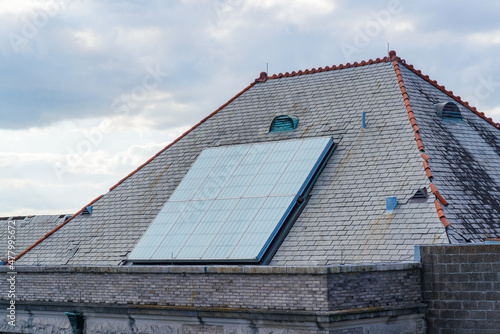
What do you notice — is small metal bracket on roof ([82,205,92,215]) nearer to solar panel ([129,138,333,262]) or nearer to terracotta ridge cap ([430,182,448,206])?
solar panel ([129,138,333,262])

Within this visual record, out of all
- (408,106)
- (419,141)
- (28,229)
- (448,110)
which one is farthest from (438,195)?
(28,229)

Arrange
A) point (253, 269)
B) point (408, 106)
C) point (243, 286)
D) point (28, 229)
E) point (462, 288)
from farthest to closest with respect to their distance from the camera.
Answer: point (28, 229)
point (408, 106)
point (462, 288)
point (243, 286)
point (253, 269)

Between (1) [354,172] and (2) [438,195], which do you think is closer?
(2) [438,195]

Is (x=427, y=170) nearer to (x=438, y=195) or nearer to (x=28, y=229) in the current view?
(x=438, y=195)

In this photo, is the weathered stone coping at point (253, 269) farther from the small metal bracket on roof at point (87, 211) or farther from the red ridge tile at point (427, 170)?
the small metal bracket on roof at point (87, 211)

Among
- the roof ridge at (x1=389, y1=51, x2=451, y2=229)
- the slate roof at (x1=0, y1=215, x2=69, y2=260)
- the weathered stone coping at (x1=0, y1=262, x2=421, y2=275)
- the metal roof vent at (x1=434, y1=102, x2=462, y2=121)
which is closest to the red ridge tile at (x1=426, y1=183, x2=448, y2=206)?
the roof ridge at (x1=389, y1=51, x2=451, y2=229)

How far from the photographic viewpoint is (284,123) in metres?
31.2

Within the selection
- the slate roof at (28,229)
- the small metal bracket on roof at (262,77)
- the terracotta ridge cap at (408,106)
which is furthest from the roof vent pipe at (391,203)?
the slate roof at (28,229)

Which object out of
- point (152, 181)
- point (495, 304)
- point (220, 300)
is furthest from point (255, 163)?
point (495, 304)

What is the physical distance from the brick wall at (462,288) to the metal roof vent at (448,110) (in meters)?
9.25

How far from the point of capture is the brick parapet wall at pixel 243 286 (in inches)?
774

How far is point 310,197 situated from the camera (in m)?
26.7

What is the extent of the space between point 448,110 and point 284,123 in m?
6.29

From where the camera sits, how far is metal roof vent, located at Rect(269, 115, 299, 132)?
3092 centimetres
